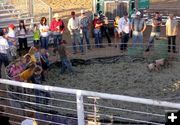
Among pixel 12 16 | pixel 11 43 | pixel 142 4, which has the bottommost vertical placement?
pixel 11 43

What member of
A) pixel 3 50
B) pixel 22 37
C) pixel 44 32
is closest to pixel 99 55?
pixel 44 32

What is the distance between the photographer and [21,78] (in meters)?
11.1

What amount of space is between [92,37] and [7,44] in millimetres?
6788

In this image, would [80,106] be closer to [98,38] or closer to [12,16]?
[98,38]

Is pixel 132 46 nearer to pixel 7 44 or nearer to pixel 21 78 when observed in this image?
pixel 7 44

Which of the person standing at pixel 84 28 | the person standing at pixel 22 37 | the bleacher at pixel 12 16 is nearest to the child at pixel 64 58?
the person standing at pixel 22 37

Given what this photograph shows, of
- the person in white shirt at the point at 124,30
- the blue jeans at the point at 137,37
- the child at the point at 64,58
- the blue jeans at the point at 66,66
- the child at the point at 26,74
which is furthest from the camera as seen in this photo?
the person in white shirt at the point at 124,30

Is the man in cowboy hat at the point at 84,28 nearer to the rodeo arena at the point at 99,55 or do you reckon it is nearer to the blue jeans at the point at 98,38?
the rodeo arena at the point at 99,55

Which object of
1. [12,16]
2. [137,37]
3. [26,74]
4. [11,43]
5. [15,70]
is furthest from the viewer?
[12,16]

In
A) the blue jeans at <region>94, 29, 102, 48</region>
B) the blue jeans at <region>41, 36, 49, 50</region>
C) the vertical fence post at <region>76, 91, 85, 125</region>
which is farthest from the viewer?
the blue jeans at <region>94, 29, 102, 48</region>

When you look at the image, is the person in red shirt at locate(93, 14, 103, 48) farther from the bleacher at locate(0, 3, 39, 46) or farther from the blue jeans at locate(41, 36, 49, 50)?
the bleacher at locate(0, 3, 39, 46)

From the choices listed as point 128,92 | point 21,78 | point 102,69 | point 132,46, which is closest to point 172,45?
point 132,46

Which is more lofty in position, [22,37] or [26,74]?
[22,37]

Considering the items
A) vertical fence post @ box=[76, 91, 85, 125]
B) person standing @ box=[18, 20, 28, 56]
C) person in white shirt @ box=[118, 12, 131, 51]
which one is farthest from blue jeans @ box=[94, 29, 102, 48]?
vertical fence post @ box=[76, 91, 85, 125]
